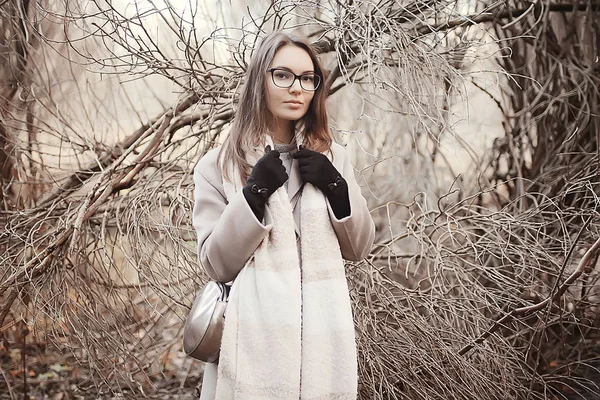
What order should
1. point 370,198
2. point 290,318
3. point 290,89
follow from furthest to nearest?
point 370,198 → point 290,89 → point 290,318

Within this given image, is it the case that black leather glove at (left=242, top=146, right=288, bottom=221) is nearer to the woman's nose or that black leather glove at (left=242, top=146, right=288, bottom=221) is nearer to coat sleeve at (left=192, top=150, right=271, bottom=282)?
coat sleeve at (left=192, top=150, right=271, bottom=282)

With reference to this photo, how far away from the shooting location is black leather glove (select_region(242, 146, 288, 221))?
146cm

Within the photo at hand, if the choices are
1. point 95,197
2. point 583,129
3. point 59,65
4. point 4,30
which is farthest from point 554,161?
point 4,30

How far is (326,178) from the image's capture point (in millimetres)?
1516

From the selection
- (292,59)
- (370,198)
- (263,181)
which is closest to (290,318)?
(263,181)

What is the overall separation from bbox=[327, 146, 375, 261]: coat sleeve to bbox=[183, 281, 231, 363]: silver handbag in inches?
11.3

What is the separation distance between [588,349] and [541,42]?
59.6 inches

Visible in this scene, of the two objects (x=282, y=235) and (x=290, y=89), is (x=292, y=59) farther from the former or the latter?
(x=282, y=235)

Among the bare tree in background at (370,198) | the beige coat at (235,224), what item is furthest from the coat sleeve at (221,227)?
the bare tree in background at (370,198)

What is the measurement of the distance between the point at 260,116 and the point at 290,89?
0.31 feet

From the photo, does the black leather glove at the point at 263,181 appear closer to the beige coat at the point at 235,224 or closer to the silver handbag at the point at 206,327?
the beige coat at the point at 235,224

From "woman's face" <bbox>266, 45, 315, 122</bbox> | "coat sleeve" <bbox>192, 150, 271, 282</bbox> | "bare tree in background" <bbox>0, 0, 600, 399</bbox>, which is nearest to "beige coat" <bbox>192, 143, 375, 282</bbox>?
"coat sleeve" <bbox>192, 150, 271, 282</bbox>

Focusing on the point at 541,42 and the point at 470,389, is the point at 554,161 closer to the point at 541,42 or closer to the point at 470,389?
the point at 541,42

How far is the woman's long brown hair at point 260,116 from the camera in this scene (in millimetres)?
1575
